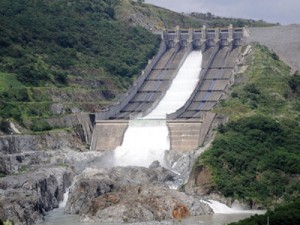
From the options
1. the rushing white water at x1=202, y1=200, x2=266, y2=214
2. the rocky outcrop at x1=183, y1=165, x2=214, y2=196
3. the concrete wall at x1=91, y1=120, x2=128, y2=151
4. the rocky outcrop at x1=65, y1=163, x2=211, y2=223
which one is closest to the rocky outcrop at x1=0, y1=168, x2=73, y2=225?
the rocky outcrop at x1=65, y1=163, x2=211, y2=223

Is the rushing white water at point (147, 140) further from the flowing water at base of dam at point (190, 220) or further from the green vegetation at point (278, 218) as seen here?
the green vegetation at point (278, 218)

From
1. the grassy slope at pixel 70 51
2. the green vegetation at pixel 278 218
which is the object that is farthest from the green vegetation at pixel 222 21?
the green vegetation at pixel 278 218

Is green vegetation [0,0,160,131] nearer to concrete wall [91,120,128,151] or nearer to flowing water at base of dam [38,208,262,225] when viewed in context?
concrete wall [91,120,128,151]

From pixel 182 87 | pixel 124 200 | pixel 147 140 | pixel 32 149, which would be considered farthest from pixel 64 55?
pixel 124 200

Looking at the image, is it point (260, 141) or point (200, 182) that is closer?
point (200, 182)

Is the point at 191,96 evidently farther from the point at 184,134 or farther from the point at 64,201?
the point at 64,201

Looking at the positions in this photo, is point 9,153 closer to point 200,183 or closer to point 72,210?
point 72,210

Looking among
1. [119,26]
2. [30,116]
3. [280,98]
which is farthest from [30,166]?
[119,26]
